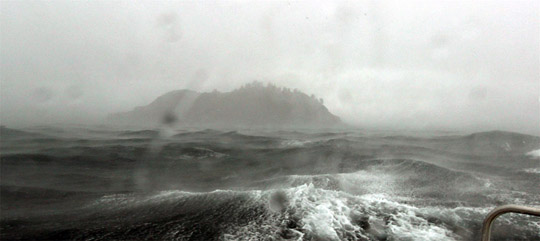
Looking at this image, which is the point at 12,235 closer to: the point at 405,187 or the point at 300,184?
the point at 300,184

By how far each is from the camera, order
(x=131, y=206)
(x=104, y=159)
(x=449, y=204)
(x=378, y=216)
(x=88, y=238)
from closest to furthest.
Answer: (x=88, y=238), (x=378, y=216), (x=131, y=206), (x=449, y=204), (x=104, y=159)

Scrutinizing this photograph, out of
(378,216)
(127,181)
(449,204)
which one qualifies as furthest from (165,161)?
(449,204)

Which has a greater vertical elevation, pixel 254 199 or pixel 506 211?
pixel 506 211

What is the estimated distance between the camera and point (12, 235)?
6262 mm

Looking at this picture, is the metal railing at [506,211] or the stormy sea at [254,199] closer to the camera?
the metal railing at [506,211]

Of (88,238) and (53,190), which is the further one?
(53,190)

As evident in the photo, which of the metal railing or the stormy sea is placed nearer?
the metal railing

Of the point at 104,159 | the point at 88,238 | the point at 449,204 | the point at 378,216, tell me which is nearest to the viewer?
the point at 88,238

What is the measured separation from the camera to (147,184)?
38.3 feet

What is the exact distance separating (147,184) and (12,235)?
5.46 meters

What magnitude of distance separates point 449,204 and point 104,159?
19057 mm

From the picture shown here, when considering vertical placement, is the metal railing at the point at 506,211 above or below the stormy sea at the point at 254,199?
above

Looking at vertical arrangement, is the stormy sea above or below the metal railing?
below

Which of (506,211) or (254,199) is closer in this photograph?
(506,211)
